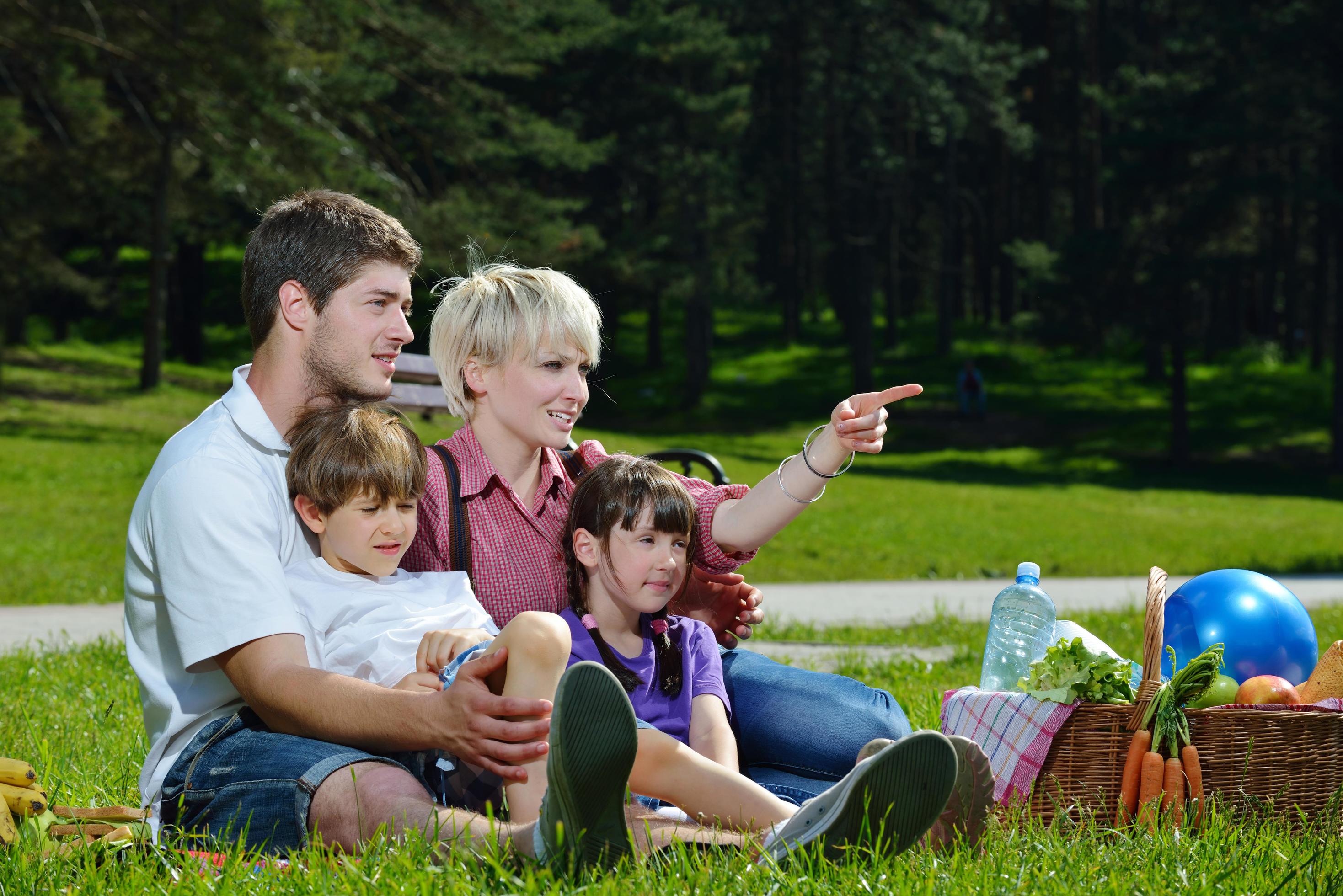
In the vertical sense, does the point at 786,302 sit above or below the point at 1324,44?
below

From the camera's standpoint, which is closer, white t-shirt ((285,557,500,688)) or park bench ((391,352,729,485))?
white t-shirt ((285,557,500,688))

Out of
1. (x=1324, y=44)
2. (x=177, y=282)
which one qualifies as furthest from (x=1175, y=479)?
(x=177, y=282)

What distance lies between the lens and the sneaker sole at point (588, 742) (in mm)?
2408

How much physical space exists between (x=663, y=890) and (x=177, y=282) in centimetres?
3812

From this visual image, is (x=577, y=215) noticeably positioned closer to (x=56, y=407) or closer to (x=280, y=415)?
(x=56, y=407)

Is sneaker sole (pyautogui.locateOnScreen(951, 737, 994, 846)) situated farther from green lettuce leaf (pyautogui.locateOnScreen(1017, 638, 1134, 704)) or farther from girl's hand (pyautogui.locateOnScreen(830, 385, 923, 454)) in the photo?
girl's hand (pyautogui.locateOnScreen(830, 385, 923, 454))

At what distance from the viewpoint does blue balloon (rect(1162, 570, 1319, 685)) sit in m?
4.12

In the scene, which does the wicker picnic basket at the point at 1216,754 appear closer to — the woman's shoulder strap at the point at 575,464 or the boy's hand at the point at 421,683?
the woman's shoulder strap at the point at 575,464

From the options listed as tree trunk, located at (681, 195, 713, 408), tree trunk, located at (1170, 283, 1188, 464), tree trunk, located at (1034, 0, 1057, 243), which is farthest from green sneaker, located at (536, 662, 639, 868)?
tree trunk, located at (1034, 0, 1057, 243)

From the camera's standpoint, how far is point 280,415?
3270 mm

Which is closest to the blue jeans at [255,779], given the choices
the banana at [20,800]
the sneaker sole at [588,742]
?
the banana at [20,800]

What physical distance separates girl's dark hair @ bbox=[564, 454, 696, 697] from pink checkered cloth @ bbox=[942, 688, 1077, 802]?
0.91 m

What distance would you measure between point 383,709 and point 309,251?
1236 mm

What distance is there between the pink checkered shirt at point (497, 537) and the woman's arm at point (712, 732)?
0.49m
